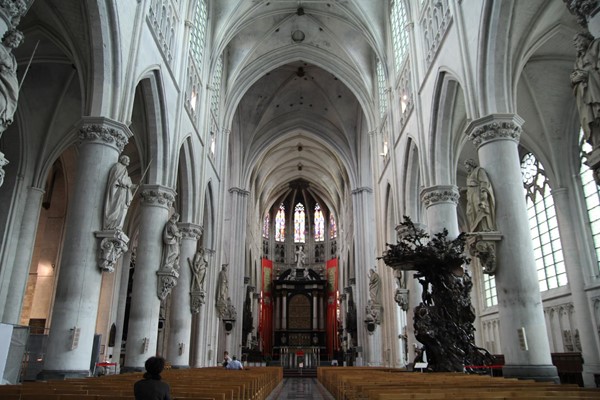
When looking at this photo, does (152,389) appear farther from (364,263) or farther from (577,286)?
(364,263)

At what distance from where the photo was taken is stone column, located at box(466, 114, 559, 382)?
29.0ft

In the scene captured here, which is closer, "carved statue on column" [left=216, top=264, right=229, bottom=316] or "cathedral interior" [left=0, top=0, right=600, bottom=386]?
"cathedral interior" [left=0, top=0, right=600, bottom=386]

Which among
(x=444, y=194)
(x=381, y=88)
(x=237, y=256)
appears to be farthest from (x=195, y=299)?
(x=381, y=88)

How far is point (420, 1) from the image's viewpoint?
16.6m

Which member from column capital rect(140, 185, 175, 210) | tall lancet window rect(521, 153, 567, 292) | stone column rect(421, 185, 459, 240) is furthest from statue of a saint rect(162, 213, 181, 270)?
tall lancet window rect(521, 153, 567, 292)

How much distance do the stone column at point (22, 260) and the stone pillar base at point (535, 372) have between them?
47.5ft

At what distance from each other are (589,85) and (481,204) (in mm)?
4518

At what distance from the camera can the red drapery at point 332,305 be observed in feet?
→ 146

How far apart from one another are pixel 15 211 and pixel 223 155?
11609mm

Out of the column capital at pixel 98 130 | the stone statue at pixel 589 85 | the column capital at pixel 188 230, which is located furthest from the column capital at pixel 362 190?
the stone statue at pixel 589 85

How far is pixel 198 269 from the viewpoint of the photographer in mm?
17375

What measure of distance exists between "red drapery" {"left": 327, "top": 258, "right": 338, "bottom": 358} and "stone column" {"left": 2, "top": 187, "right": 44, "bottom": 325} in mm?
32214

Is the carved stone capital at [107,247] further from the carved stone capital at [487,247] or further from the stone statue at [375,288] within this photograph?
the stone statue at [375,288]

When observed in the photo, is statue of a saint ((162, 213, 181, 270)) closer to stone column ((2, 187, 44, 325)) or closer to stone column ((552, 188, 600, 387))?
stone column ((2, 187, 44, 325))
